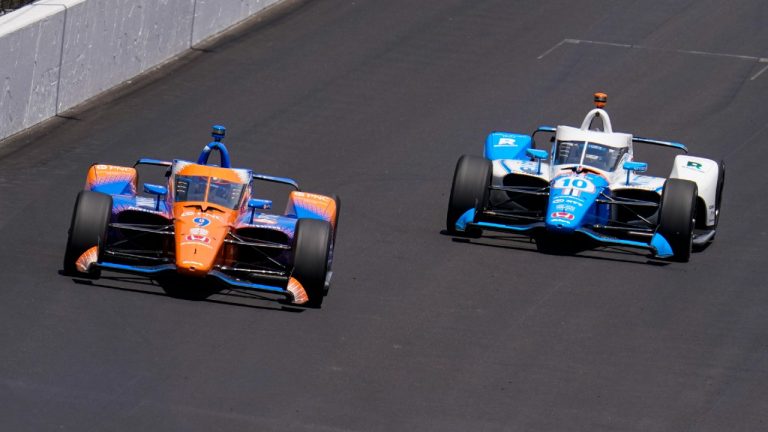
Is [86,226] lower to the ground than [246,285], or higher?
higher

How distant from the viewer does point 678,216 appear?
66.8 ft

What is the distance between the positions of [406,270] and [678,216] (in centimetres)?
353

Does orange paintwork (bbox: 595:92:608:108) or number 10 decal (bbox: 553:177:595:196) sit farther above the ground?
orange paintwork (bbox: 595:92:608:108)

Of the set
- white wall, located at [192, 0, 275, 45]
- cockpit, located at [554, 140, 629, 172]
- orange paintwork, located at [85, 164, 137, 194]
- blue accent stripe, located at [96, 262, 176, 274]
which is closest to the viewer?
blue accent stripe, located at [96, 262, 176, 274]

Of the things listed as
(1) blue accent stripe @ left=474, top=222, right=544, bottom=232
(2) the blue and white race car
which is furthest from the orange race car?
(2) the blue and white race car

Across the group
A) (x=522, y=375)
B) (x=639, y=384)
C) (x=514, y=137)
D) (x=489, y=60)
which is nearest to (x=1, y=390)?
(x=522, y=375)

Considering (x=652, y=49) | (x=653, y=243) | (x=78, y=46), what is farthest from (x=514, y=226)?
(x=652, y=49)

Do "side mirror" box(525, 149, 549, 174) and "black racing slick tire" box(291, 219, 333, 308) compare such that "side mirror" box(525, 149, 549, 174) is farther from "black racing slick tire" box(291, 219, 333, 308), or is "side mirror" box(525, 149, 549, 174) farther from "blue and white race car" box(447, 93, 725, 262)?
"black racing slick tire" box(291, 219, 333, 308)

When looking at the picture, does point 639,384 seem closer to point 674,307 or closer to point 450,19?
point 674,307

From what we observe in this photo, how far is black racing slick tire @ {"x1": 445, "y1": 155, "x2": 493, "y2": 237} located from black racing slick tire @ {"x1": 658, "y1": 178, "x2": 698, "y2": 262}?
2.24 meters

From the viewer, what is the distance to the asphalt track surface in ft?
49.6

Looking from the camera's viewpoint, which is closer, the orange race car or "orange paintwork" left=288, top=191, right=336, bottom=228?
the orange race car

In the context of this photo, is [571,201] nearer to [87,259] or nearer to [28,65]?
[87,259]

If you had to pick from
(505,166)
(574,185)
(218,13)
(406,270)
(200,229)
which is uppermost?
(218,13)
